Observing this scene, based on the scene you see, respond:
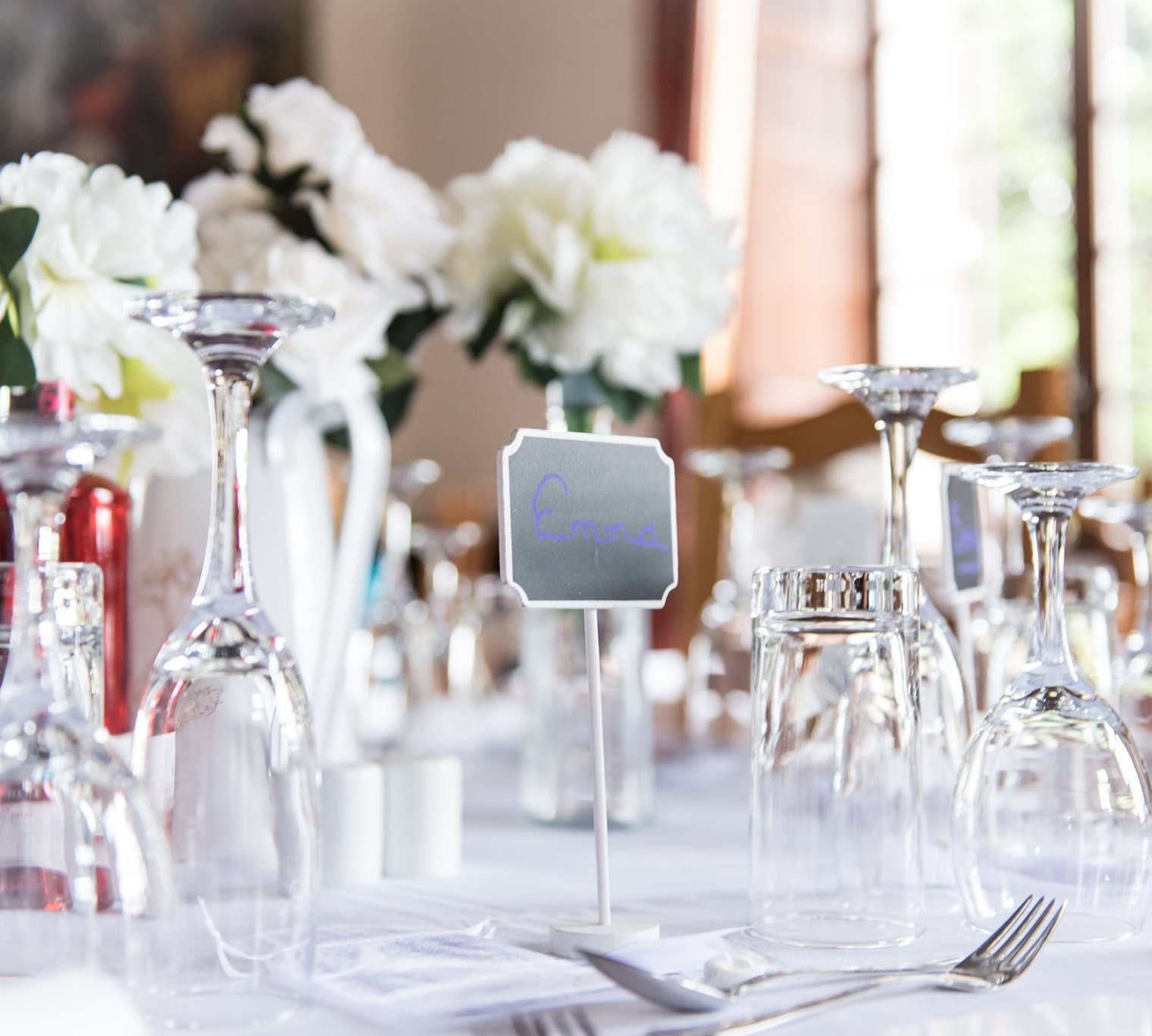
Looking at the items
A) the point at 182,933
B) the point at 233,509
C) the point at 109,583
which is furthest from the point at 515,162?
the point at 182,933

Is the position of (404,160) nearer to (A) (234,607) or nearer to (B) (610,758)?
(B) (610,758)

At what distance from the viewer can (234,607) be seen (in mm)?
539

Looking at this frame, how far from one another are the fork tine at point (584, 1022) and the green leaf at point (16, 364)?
415mm

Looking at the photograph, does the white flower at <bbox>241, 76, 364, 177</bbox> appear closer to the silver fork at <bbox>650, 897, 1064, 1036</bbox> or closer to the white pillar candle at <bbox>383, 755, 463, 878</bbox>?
the white pillar candle at <bbox>383, 755, 463, 878</bbox>

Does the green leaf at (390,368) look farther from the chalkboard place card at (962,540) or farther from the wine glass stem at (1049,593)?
the wine glass stem at (1049,593)

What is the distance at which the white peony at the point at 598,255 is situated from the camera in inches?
40.8

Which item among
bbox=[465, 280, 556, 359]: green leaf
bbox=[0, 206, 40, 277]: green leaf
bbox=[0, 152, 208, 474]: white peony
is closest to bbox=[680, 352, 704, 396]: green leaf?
bbox=[465, 280, 556, 359]: green leaf

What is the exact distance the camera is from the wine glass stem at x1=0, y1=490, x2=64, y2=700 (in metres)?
0.48

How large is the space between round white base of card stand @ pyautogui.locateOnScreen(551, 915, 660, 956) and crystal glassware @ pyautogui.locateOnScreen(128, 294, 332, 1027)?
0.14 meters

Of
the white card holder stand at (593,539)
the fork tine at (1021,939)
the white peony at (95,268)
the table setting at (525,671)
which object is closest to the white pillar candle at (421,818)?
the table setting at (525,671)

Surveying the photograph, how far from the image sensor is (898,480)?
2.56 ft

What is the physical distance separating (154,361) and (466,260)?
12.7 inches

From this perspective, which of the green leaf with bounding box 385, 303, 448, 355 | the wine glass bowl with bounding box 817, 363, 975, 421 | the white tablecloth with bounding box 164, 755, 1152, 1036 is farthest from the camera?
the green leaf with bounding box 385, 303, 448, 355

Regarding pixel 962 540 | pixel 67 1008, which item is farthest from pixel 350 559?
pixel 67 1008
